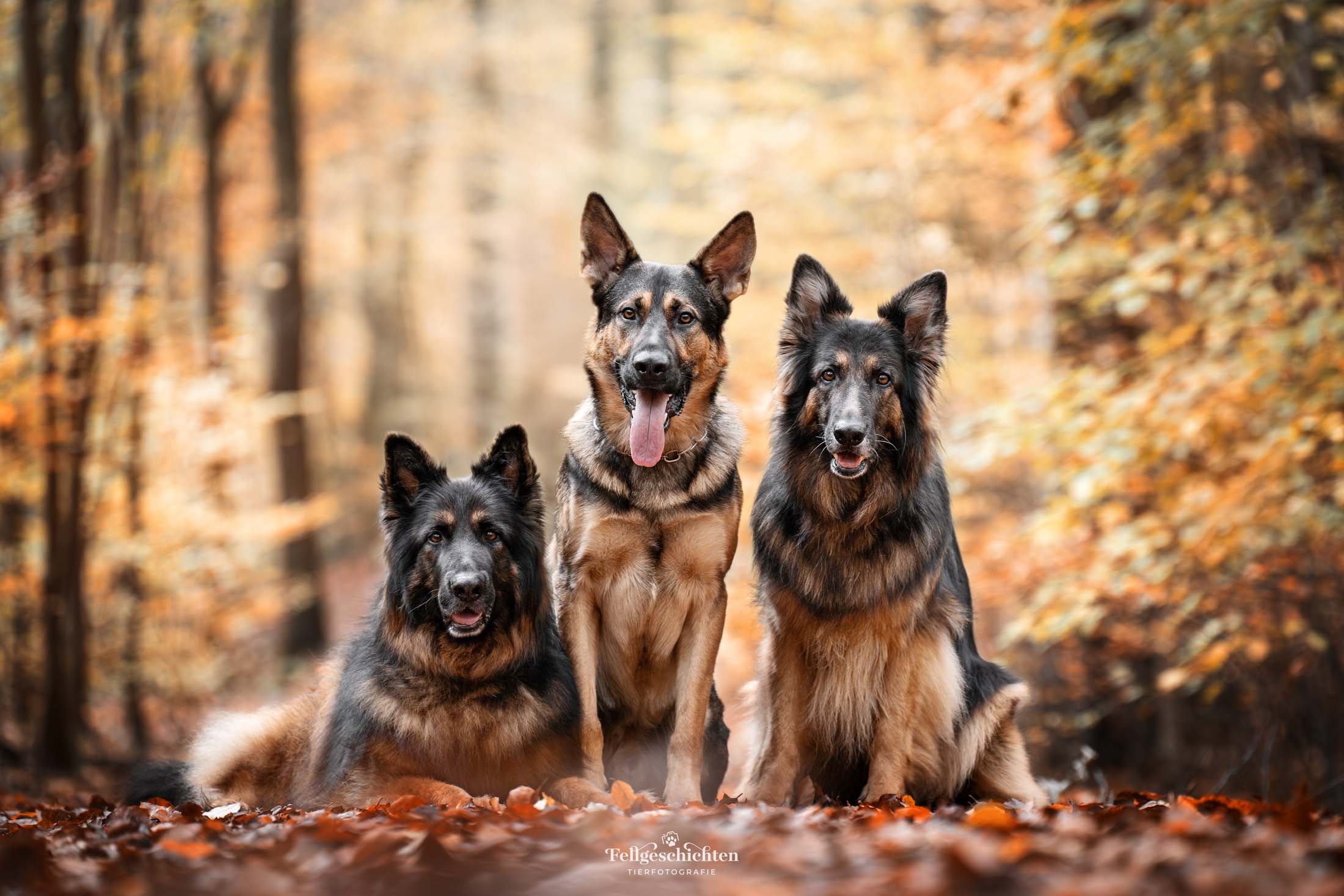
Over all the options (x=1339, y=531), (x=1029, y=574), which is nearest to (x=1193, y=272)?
(x=1339, y=531)

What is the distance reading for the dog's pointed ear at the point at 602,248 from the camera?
4430 millimetres

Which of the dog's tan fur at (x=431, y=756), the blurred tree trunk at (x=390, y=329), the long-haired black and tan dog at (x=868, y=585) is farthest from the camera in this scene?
the blurred tree trunk at (x=390, y=329)

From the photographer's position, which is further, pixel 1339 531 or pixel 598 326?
pixel 1339 531

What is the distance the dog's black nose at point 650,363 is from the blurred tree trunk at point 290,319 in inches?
375

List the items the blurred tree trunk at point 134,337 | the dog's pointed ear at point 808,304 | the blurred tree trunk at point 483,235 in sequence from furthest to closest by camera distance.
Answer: the blurred tree trunk at point 483,235 < the blurred tree trunk at point 134,337 < the dog's pointed ear at point 808,304

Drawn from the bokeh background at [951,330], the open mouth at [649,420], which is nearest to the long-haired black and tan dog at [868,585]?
the open mouth at [649,420]

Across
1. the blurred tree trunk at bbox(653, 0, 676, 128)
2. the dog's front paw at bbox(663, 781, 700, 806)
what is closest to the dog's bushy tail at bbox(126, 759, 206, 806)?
the dog's front paw at bbox(663, 781, 700, 806)

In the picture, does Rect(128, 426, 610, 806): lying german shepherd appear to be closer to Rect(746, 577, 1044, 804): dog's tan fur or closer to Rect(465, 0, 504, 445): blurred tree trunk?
Rect(746, 577, 1044, 804): dog's tan fur

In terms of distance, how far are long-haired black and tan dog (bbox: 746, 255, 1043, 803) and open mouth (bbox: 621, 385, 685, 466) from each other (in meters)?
0.51

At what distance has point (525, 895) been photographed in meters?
2.46

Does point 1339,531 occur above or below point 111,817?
above

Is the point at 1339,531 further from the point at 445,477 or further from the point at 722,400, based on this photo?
the point at 445,477

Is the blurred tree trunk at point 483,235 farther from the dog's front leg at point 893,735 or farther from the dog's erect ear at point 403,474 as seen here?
the dog's front leg at point 893,735

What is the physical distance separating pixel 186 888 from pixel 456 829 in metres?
0.76
